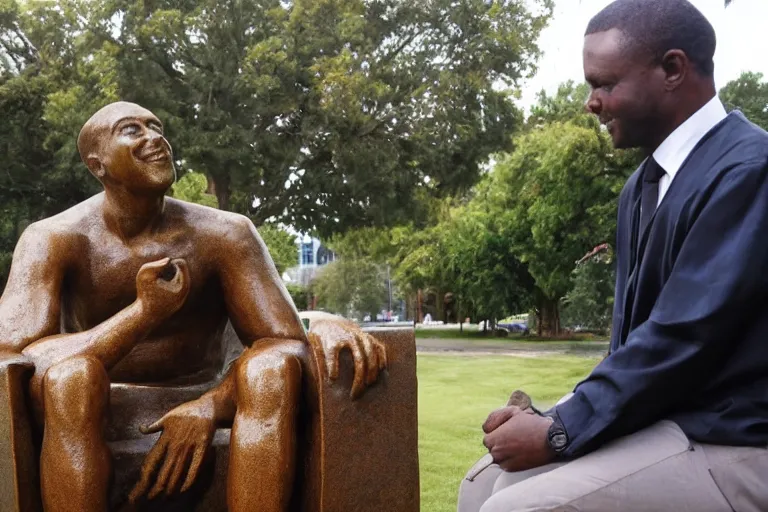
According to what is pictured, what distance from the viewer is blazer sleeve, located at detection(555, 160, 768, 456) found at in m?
1.60

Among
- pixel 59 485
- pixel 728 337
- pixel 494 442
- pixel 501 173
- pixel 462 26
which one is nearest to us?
pixel 728 337

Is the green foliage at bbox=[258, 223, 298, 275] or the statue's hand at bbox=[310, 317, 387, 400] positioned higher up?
the green foliage at bbox=[258, 223, 298, 275]

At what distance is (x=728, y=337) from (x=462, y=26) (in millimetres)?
14000

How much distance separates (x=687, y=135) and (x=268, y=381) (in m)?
1.44

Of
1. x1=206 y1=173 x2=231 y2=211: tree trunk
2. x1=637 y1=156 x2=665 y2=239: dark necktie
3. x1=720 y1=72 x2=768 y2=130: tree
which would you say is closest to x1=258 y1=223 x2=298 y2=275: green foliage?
x1=206 y1=173 x2=231 y2=211: tree trunk

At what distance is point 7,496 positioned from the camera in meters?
2.61

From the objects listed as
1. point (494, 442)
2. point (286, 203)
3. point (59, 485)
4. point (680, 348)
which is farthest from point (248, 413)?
point (286, 203)

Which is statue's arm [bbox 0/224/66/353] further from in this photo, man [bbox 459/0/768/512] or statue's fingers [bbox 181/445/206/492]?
man [bbox 459/0/768/512]

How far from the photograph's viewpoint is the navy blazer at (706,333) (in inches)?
63.2

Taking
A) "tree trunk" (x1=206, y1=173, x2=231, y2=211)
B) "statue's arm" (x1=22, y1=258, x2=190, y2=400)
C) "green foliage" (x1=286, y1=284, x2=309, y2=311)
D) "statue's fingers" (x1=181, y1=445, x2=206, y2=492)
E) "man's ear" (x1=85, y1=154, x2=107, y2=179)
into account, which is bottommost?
"green foliage" (x1=286, y1=284, x2=309, y2=311)

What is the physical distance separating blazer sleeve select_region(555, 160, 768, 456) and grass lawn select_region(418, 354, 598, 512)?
4.29 ft

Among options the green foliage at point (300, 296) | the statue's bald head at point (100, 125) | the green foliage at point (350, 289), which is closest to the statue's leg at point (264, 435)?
the statue's bald head at point (100, 125)

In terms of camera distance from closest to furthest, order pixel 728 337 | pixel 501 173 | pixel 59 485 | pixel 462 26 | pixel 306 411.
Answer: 1. pixel 728 337
2. pixel 59 485
3. pixel 306 411
4. pixel 462 26
5. pixel 501 173

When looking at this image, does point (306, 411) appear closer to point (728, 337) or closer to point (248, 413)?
point (248, 413)
